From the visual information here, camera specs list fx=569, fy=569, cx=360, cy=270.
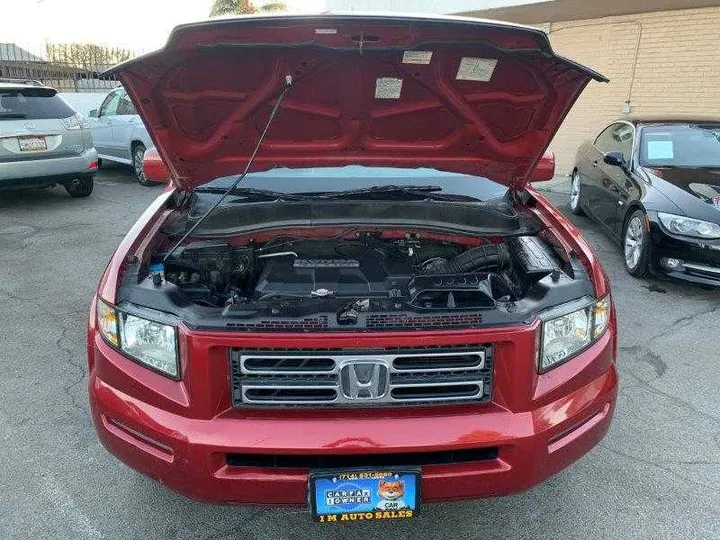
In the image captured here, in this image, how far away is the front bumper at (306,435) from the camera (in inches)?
73.6

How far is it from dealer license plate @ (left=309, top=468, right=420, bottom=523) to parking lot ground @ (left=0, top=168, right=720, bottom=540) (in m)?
0.23

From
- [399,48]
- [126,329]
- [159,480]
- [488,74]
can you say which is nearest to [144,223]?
[126,329]

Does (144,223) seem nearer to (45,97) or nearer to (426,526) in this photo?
(426,526)

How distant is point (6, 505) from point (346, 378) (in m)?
1.70

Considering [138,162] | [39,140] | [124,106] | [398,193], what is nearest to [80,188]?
[39,140]

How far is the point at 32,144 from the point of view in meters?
7.52

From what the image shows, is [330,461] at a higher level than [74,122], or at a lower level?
lower

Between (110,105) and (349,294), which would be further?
(110,105)

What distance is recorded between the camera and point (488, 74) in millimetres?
2486

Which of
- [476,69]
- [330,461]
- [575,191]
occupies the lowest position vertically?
[575,191]

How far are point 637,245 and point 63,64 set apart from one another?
17.2m

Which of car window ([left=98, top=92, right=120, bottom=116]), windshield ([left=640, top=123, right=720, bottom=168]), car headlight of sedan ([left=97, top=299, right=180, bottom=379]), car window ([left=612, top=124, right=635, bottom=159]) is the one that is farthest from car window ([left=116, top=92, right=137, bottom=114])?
car headlight of sedan ([left=97, top=299, right=180, bottom=379])

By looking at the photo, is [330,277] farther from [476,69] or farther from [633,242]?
[633,242]

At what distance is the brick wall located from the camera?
8.81 meters
